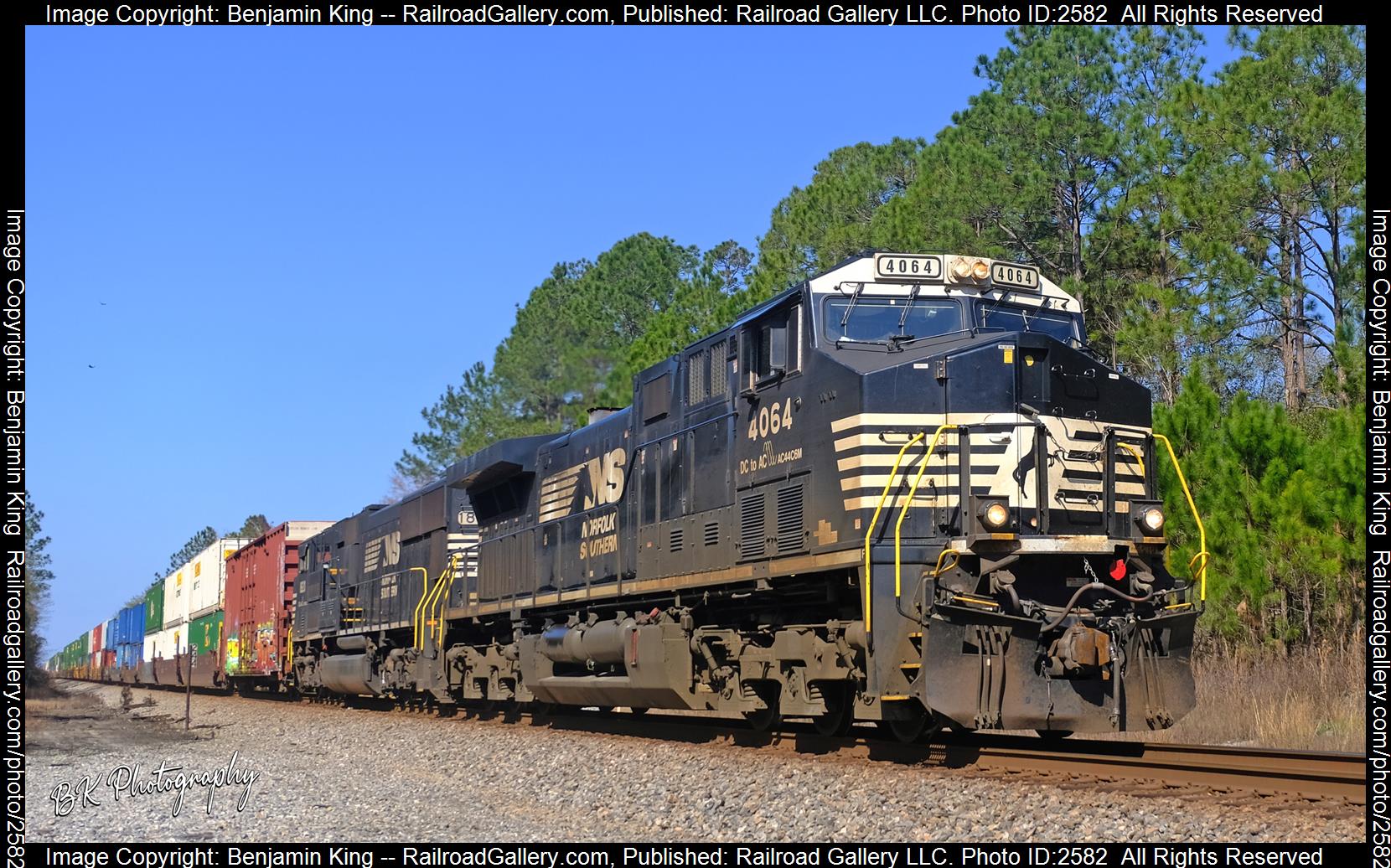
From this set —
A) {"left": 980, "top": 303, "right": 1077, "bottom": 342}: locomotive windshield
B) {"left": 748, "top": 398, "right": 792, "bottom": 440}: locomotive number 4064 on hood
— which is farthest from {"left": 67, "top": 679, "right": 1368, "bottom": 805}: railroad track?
{"left": 980, "top": 303, "right": 1077, "bottom": 342}: locomotive windshield

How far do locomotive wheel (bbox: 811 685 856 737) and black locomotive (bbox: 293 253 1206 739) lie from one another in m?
0.02

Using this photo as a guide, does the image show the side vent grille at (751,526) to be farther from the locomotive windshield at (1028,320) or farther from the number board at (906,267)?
A: the locomotive windshield at (1028,320)

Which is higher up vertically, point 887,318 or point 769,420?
point 887,318

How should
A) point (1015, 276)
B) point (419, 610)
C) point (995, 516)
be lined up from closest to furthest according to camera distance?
1. point (995, 516)
2. point (1015, 276)
3. point (419, 610)

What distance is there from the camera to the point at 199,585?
40.1 meters

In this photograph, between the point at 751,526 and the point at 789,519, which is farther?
the point at 751,526

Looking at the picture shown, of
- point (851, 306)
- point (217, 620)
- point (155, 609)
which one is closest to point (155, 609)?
point (155, 609)

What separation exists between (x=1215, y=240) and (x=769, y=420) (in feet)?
40.2

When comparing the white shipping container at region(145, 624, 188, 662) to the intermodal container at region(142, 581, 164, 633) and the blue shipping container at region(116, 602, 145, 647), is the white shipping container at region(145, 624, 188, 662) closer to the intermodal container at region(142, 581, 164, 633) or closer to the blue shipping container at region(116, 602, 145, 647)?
the intermodal container at region(142, 581, 164, 633)

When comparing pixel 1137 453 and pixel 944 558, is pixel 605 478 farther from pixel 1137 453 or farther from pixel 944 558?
pixel 1137 453

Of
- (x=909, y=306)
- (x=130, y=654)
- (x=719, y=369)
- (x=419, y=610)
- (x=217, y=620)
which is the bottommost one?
(x=130, y=654)

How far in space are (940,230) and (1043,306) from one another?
13.8 m
